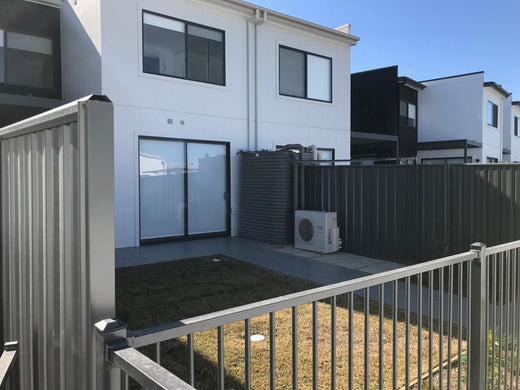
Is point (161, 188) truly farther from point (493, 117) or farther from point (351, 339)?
point (493, 117)

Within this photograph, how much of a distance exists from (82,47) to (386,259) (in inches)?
307

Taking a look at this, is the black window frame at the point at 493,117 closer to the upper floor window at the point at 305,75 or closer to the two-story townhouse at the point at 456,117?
the two-story townhouse at the point at 456,117

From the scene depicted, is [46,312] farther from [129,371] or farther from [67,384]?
[129,371]

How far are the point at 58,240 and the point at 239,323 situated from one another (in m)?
3.21

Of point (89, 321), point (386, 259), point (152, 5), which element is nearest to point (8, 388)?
point (89, 321)

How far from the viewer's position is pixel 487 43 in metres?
17.9

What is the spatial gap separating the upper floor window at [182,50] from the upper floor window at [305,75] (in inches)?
79.2

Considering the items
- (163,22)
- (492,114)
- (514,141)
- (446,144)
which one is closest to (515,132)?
(514,141)

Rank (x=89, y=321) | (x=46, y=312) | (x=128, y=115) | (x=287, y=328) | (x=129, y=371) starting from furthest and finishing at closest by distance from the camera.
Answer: (x=128, y=115)
(x=287, y=328)
(x=46, y=312)
(x=89, y=321)
(x=129, y=371)

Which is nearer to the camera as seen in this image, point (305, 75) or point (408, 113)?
point (305, 75)

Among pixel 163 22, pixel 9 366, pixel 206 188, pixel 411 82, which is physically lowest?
pixel 9 366

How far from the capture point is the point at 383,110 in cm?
1767

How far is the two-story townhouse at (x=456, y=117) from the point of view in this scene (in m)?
18.7

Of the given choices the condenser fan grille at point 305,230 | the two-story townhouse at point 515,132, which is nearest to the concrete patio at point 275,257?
the condenser fan grille at point 305,230
